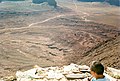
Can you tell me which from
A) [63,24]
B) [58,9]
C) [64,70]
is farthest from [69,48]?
[58,9]

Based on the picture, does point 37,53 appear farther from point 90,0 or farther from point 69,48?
point 90,0

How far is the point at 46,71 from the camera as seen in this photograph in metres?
8.77

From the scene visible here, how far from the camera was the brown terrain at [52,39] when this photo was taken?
57.3 feet

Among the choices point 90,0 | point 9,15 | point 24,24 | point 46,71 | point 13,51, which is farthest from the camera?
point 90,0

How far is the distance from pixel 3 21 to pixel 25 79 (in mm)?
24874

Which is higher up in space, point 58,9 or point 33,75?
point 33,75

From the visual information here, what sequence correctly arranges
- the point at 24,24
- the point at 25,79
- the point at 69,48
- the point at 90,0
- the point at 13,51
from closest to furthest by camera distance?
the point at 25,79 < the point at 13,51 < the point at 69,48 < the point at 24,24 < the point at 90,0

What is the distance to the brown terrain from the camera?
17.5 metres

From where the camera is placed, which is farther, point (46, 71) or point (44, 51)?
point (44, 51)

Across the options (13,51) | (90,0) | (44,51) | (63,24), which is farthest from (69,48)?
(90,0)

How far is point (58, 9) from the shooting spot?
43.4 meters

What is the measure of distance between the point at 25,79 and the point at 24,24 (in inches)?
957

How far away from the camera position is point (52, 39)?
25156 millimetres

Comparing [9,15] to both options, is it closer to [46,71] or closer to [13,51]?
[13,51]
